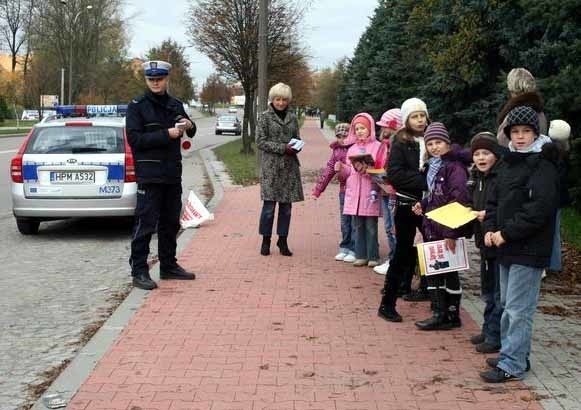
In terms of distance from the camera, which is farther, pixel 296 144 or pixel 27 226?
pixel 27 226

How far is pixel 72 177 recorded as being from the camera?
9.42 metres

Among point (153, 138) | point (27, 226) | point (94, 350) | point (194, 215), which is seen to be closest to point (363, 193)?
point (153, 138)

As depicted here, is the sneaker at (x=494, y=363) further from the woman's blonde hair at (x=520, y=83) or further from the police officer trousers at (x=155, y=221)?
the police officer trousers at (x=155, y=221)

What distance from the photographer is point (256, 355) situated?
4.96 metres

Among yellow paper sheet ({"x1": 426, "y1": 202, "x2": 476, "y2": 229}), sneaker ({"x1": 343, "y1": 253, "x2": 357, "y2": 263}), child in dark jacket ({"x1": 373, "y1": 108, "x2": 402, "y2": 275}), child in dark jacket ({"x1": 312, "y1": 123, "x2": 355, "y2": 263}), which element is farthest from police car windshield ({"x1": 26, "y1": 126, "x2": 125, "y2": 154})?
yellow paper sheet ({"x1": 426, "y1": 202, "x2": 476, "y2": 229})

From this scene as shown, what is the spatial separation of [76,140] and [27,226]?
146cm

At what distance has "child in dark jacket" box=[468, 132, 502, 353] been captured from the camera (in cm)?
505

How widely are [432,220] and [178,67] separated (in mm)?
85690

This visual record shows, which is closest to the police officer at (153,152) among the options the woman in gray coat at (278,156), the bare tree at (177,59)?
the woman in gray coat at (278,156)

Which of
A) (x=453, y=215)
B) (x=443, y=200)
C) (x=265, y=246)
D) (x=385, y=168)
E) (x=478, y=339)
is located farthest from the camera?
(x=265, y=246)

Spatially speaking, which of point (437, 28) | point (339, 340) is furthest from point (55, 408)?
point (437, 28)

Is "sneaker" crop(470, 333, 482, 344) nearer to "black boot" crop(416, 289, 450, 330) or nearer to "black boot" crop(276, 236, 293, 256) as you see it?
"black boot" crop(416, 289, 450, 330)

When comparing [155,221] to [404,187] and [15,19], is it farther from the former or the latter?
[15,19]

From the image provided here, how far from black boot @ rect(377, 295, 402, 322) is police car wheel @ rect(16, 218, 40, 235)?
5.92 metres
